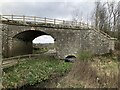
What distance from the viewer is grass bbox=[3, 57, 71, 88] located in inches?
887

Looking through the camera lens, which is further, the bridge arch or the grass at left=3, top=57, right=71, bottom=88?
the bridge arch

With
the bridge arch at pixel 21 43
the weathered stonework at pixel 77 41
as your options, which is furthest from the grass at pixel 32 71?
the bridge arch at pixel 21 43

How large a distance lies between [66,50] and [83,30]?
373cm

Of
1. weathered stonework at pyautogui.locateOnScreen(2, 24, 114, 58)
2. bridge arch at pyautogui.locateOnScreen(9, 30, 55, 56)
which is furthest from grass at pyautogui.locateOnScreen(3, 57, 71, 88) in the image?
bridge arch at pyautogui.locateOnScreen(9, 30, 55, 56)

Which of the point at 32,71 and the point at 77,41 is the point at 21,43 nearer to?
the point at 77,41

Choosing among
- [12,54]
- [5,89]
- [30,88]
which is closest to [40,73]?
[30,88]

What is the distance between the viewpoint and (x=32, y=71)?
86.8 ft

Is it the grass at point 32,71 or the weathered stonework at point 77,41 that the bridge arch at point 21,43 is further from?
the grass at point 32,71

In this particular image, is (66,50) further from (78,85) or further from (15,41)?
(78,85)

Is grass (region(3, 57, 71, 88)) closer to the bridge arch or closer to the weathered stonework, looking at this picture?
the weathered stonework

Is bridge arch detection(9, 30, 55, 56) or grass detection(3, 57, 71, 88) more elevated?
bridge arch detection(9, 30, 55, 56)

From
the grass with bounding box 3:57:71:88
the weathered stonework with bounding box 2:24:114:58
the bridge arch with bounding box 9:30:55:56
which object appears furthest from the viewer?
the weathered stonework with bounding box 2:24:114:58

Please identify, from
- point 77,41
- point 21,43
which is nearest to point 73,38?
point 77,41

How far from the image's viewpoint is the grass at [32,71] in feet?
73.9
